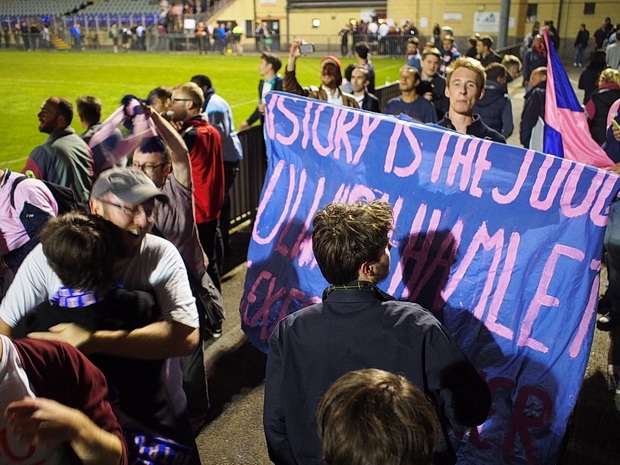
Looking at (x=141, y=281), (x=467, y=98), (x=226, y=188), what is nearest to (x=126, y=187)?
(x=141, y=281)

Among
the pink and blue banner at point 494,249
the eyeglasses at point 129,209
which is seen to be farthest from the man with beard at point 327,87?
the eyeglasses at point 129,209

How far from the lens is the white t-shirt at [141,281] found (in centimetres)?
226

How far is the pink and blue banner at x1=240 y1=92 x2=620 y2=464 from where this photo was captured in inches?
107

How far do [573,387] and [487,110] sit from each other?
4.54 meters

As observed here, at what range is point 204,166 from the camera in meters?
4.52

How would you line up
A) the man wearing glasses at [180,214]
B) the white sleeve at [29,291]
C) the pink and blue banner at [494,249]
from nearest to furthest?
the white sleeve at [29,291] < the pink and blue banner at [494,249] < the man wearing glasses at [180,214]

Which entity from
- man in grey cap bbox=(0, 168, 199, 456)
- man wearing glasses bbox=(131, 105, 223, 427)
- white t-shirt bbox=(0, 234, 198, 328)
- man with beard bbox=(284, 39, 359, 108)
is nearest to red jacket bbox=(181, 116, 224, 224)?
man wearing glasses bbox=(131, 105, 223, 427)

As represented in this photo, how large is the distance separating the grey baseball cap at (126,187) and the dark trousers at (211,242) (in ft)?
6.47

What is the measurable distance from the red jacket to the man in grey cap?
1733 millimetres

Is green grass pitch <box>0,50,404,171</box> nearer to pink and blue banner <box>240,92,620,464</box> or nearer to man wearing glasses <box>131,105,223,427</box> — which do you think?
man wearing glasses <box>131,105,223,427</box>

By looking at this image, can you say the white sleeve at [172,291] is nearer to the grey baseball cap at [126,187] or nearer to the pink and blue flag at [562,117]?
the grey baseball cap at [126,187]

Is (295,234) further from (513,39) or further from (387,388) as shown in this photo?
(513,39)

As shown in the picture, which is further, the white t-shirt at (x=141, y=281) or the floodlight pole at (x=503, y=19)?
the floodlight pole at (x=503, y=19)

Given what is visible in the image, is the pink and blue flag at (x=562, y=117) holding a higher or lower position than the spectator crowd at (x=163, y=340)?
higher
